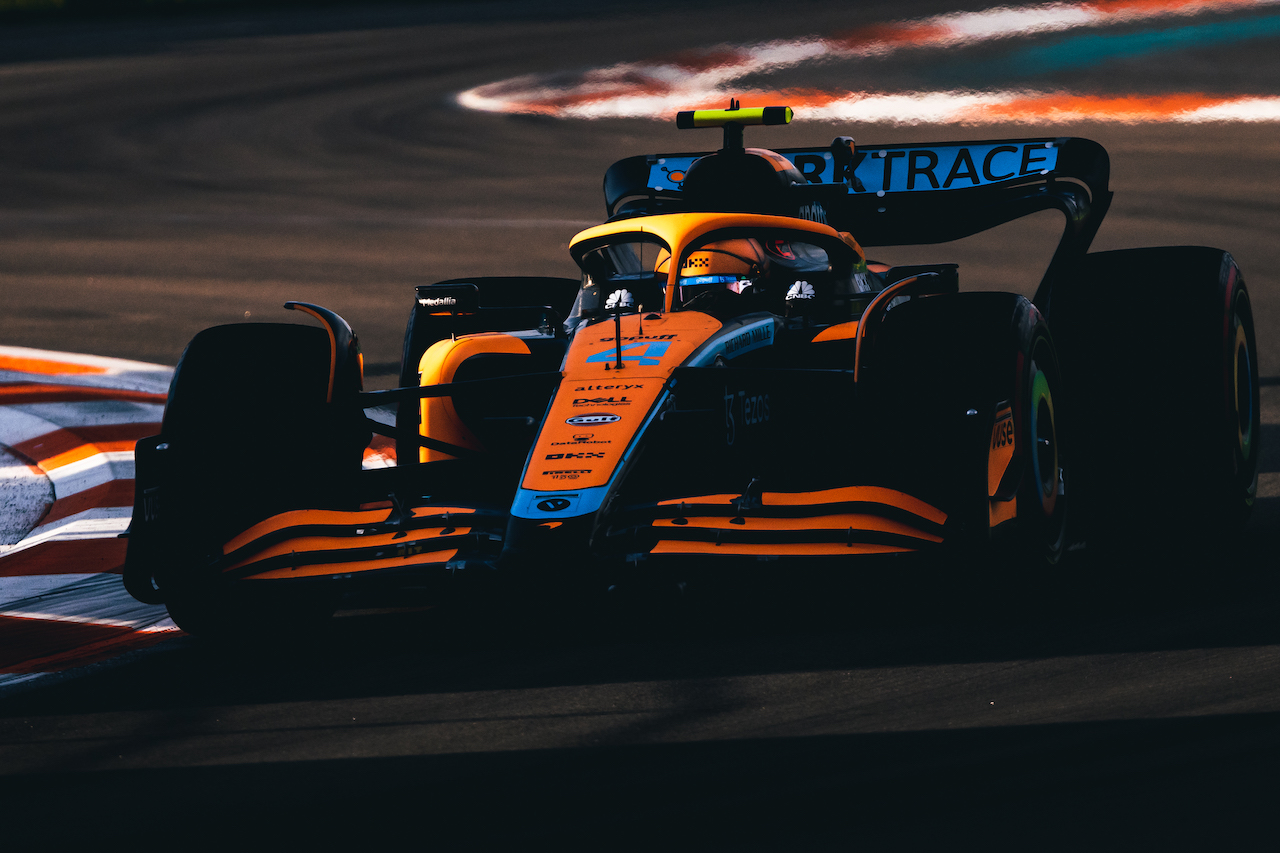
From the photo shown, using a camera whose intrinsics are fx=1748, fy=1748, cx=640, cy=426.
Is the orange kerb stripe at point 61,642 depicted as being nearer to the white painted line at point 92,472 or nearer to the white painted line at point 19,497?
the white painted line at point 19,497

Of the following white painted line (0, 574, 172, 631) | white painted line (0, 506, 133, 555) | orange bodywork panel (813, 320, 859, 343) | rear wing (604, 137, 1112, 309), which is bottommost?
white painted line (0, 506, 133, 555)

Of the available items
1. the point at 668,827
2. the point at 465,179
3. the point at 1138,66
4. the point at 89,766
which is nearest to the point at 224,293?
the point at 465,179

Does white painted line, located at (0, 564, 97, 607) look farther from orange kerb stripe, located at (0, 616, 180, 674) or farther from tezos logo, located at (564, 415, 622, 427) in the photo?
tezos logo, located at (564, 415, 622, 427)

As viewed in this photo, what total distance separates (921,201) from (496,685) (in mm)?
4218

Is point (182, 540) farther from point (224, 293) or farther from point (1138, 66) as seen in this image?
point (1138, 66)

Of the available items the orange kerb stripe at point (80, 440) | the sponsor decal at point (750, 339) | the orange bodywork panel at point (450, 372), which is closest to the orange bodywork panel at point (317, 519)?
the orange bodywork panel at point (450, 372)

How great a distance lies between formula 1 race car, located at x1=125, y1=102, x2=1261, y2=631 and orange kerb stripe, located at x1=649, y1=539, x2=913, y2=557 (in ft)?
0.04

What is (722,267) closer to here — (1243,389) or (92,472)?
(1243,389)

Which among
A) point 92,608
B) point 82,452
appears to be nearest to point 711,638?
point 92,608

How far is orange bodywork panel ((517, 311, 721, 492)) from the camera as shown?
507cm

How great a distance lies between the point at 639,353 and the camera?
18.3ft

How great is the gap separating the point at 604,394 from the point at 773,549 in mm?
860

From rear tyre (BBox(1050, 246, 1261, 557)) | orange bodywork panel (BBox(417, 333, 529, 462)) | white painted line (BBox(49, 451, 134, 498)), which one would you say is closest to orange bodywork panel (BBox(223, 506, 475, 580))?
orange bodywork panel (BBox(417, 333, 529, 462))

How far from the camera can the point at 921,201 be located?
821cm
